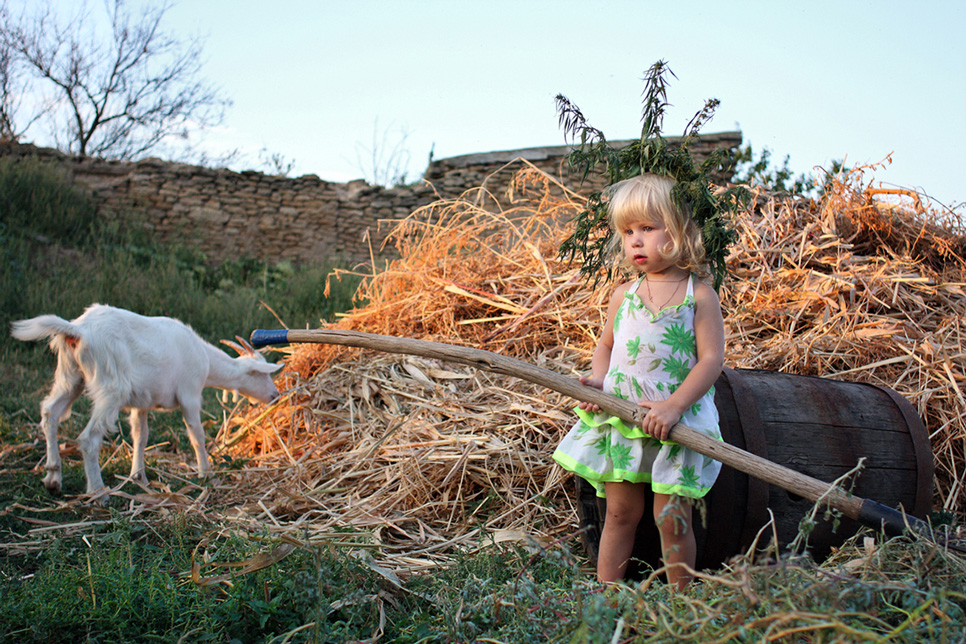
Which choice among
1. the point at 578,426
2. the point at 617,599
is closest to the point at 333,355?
the point at 578,426

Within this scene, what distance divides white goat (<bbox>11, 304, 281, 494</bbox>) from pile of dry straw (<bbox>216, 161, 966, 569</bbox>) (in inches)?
20.6

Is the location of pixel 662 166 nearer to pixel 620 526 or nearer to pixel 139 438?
pixel 620 526

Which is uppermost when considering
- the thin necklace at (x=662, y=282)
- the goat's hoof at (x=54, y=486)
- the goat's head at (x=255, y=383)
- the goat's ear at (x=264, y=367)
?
the thin necklace at (x=662, y=282)

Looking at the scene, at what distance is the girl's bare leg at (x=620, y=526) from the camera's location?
2361 millimetres

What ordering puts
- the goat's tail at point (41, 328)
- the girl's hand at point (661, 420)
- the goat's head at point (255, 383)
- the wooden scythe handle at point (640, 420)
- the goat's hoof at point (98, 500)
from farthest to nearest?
1. the goat's head at point (255, 383)
2. the goat's tail at point (41, 328)
3. the goat's hoof at point (98, 500)
4. the girl's hand at point (661, 420)
5. the wooden scythe handle at point (640, 420)

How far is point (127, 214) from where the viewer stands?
38.6ft

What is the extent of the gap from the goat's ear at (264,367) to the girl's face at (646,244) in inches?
126

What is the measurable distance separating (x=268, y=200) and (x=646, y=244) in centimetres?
1172

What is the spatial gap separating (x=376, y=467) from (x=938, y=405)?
3021 millimetres

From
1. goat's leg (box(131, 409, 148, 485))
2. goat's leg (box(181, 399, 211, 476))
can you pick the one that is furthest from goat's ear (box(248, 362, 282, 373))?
goat's leg (box(131, 409, 148, 485))

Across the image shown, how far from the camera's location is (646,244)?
2389mm

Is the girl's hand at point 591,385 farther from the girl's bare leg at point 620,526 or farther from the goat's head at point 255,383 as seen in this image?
the goat's head at point 255,383

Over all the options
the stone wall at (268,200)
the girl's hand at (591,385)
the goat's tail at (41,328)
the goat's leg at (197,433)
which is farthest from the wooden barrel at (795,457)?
the stone wall at (268,200)

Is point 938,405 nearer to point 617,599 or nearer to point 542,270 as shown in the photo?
point 542,270
